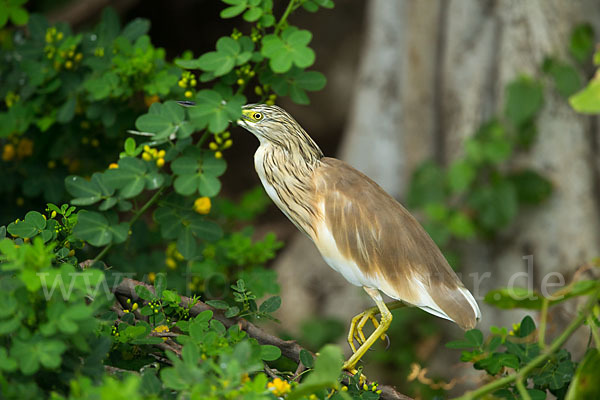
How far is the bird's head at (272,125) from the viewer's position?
6.75 ft

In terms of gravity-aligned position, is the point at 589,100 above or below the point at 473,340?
above

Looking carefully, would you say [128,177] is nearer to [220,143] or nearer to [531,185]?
[220,143]

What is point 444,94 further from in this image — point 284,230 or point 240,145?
point 240,145

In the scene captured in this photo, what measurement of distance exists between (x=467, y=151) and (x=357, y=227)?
5.52 feet

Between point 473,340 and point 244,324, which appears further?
point 473,340

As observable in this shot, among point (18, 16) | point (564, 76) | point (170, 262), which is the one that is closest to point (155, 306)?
point (170, 262)

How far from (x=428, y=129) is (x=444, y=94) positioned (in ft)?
0.72

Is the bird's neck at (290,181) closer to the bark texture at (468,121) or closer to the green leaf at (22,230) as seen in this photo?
the green leaf at (22,230)

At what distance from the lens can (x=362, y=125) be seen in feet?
13.7

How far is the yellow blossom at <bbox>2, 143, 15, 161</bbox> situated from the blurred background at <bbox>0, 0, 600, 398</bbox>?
5.32 ft

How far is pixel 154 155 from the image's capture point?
197cm

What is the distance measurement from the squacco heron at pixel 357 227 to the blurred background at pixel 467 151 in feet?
3.77

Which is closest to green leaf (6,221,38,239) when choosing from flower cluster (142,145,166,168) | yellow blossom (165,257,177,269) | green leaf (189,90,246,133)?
flower cluster (142,145,166,168)

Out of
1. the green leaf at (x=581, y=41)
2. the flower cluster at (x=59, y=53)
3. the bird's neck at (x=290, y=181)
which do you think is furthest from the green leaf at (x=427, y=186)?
the flower cluster at (x=59, y=53)
